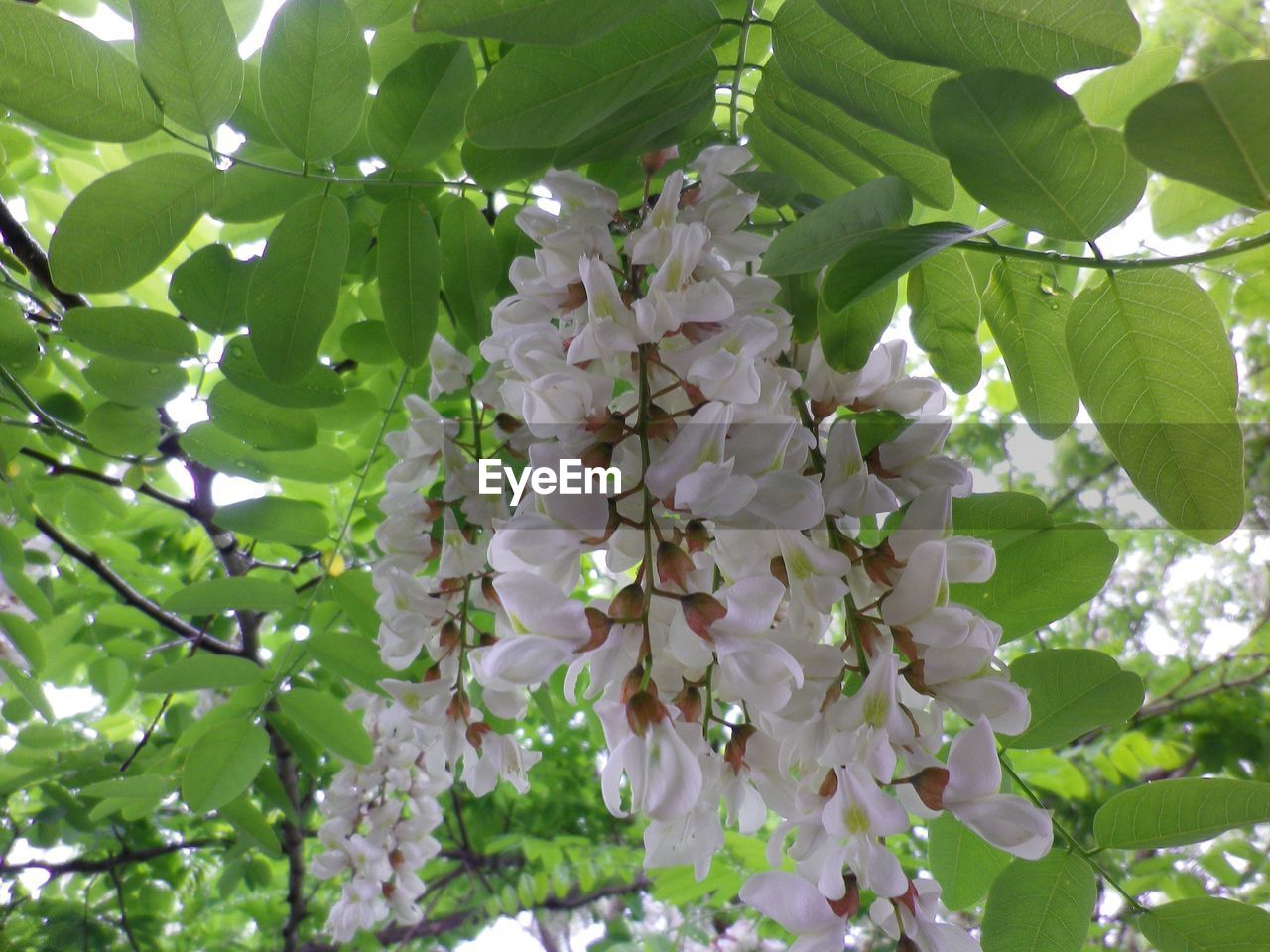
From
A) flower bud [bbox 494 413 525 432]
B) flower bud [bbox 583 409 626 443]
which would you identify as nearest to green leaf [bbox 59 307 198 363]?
flower bud [bbox 494 413 525 432]

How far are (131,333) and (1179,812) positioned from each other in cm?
106

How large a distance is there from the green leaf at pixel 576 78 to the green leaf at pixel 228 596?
604 millimetres

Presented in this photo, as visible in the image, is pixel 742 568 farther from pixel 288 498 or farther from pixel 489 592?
pixel 288 498

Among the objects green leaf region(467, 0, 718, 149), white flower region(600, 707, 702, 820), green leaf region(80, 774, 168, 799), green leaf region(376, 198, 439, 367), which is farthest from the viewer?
green leaf region(80, 774, 168, 799)

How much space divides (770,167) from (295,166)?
48 cm

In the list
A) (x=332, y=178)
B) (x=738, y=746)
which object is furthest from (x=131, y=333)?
(x=738, y=746)

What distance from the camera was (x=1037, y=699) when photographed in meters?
0.73

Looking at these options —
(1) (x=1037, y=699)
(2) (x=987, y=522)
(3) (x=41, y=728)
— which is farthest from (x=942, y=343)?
(3) (x=41, y=728)

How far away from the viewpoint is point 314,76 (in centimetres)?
75

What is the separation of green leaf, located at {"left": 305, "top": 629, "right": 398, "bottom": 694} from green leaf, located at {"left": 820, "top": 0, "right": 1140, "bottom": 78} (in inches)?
31.5

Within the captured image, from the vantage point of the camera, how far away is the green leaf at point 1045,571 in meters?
0.72

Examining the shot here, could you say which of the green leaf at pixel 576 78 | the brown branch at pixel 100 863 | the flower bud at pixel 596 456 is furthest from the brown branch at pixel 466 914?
the green leaf at pixel 576 78

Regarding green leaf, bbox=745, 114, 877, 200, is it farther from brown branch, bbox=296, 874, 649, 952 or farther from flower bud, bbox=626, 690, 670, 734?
brown branch, bbox=296, 874, 649, 952

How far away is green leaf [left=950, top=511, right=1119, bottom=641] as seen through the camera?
0.72 metres
